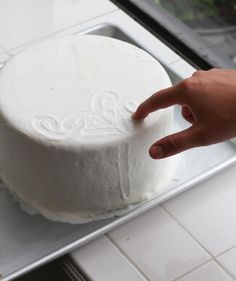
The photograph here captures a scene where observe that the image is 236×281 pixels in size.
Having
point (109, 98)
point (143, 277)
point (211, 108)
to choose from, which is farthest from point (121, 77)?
point (143, 277)

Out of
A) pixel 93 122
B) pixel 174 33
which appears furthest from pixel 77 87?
pixel 174 33

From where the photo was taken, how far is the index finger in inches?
25.1

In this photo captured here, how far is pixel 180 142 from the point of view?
0.63 meters

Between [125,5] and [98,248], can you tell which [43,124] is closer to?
[98,248]

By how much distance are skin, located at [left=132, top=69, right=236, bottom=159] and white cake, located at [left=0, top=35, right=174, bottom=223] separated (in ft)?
0.19

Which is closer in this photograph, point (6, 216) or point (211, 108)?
point (211, 108)

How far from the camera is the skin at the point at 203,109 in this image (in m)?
0.62

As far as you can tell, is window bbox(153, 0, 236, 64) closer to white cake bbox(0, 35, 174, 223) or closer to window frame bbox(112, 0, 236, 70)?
window frame bbox(112, 0, 236, 70)

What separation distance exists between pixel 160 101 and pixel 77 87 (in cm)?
13

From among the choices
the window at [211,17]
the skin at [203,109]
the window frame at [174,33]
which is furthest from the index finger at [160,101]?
the window at [211,17]

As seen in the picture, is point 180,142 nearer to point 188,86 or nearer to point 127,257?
point 188,86

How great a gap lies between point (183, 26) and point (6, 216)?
51 cm

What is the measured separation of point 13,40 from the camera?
101 cm

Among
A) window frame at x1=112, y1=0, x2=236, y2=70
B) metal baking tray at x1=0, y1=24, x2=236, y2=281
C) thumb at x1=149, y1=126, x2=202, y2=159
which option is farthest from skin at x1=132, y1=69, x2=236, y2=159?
window frame at x1=112, y1=0, x2=236, y2=70
